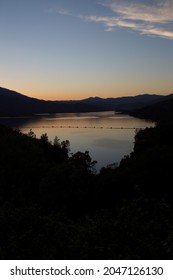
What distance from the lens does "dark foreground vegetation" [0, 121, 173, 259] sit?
8.59 metres

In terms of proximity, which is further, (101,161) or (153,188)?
(101,161)

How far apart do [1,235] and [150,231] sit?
4015 mm

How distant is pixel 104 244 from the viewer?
8.51 m

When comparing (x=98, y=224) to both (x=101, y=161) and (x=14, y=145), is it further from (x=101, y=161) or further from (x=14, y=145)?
(x=101, y=161)

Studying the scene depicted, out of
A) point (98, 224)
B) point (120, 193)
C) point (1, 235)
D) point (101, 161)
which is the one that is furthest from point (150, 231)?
→ point (101, 161)

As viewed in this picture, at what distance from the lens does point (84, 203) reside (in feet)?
104

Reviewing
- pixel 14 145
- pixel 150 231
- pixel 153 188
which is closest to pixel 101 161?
pixel 14 145

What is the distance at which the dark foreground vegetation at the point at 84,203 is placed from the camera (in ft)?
28.2

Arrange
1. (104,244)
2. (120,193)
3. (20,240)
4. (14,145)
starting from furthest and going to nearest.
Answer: (14,145) → (120,193) → (20,240) → (104,244)
